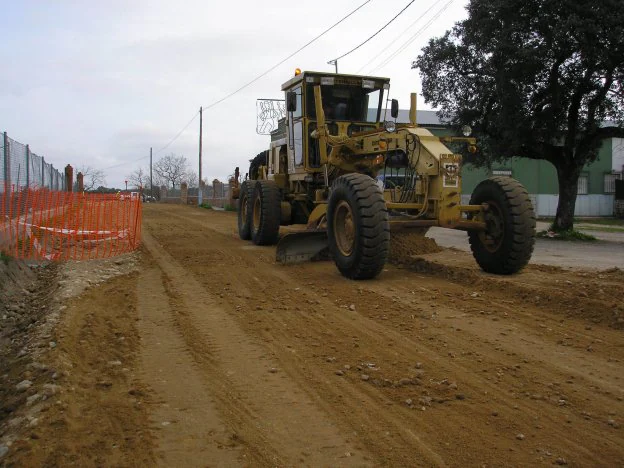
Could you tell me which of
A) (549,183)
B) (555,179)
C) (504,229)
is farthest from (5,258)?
(555,179)

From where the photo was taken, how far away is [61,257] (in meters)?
10.9

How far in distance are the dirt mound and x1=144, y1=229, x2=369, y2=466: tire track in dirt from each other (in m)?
4.79

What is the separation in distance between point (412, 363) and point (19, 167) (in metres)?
10.8

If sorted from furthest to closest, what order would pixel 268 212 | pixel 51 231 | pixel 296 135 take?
pixel 268 212 < pixel 296 135 < pixel 51 231

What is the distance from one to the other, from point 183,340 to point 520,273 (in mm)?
5527

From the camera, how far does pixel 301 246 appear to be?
34.2ft

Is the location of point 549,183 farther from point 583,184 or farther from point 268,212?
point 268,212

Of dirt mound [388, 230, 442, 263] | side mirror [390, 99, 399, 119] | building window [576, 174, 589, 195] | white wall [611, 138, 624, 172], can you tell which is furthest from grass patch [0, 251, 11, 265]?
white wall [611, 138, 624, 172]

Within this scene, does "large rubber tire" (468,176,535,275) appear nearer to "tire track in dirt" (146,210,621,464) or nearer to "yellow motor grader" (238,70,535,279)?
"yellow motor grader" (238,70,535,279)

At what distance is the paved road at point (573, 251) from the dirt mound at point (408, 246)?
2.00m

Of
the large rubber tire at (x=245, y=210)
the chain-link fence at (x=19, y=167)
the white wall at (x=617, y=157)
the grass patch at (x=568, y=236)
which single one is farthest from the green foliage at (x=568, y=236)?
the white wall at (x=617, y=157)

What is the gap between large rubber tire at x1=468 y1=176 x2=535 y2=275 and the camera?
863 cm

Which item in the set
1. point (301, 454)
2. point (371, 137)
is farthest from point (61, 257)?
point (301, 454)

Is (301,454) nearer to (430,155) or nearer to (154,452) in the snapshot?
(154,452)
